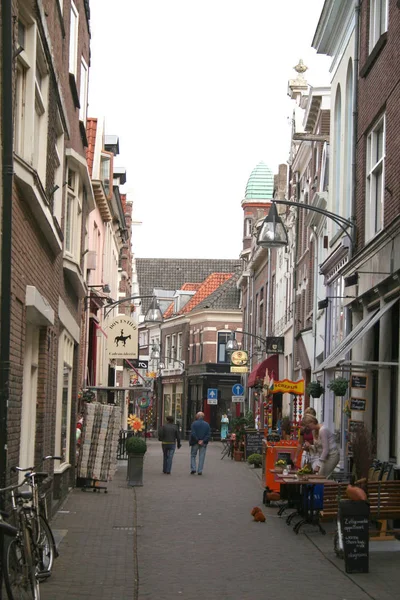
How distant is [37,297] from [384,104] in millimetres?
8076

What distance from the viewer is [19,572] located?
8.73 metres

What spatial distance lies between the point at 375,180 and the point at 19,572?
12.5 meters

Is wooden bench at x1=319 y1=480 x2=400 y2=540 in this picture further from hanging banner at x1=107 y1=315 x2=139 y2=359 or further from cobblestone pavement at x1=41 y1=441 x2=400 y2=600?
hanging banner at x1=107 y1=315 x2=139 y2=359

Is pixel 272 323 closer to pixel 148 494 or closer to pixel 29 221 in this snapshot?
pixel 148 494

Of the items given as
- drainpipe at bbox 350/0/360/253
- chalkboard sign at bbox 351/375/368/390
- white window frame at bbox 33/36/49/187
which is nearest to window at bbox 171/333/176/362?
drainpipe at bbox 350/0/360/253

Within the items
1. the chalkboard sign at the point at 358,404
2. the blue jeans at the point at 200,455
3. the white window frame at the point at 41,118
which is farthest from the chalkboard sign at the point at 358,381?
the blue jeans at the point at 200,455

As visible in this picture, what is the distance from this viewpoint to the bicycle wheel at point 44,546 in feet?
34.1

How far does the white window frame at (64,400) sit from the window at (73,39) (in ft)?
16.2

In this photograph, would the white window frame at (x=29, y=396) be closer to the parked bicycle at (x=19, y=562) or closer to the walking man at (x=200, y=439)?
the parked bicycle at (x=19, y=562)

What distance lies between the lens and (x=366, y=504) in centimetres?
1155

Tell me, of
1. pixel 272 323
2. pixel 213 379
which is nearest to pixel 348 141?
pixel 272 323

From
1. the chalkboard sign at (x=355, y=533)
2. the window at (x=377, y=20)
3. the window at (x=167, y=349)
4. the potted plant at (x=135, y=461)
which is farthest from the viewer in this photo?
the window at (x=167, y=349)

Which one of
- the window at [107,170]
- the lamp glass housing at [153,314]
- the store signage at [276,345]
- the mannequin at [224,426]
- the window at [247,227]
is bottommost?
the mannequin at [224,426]

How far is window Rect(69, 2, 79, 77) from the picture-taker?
19719mm
